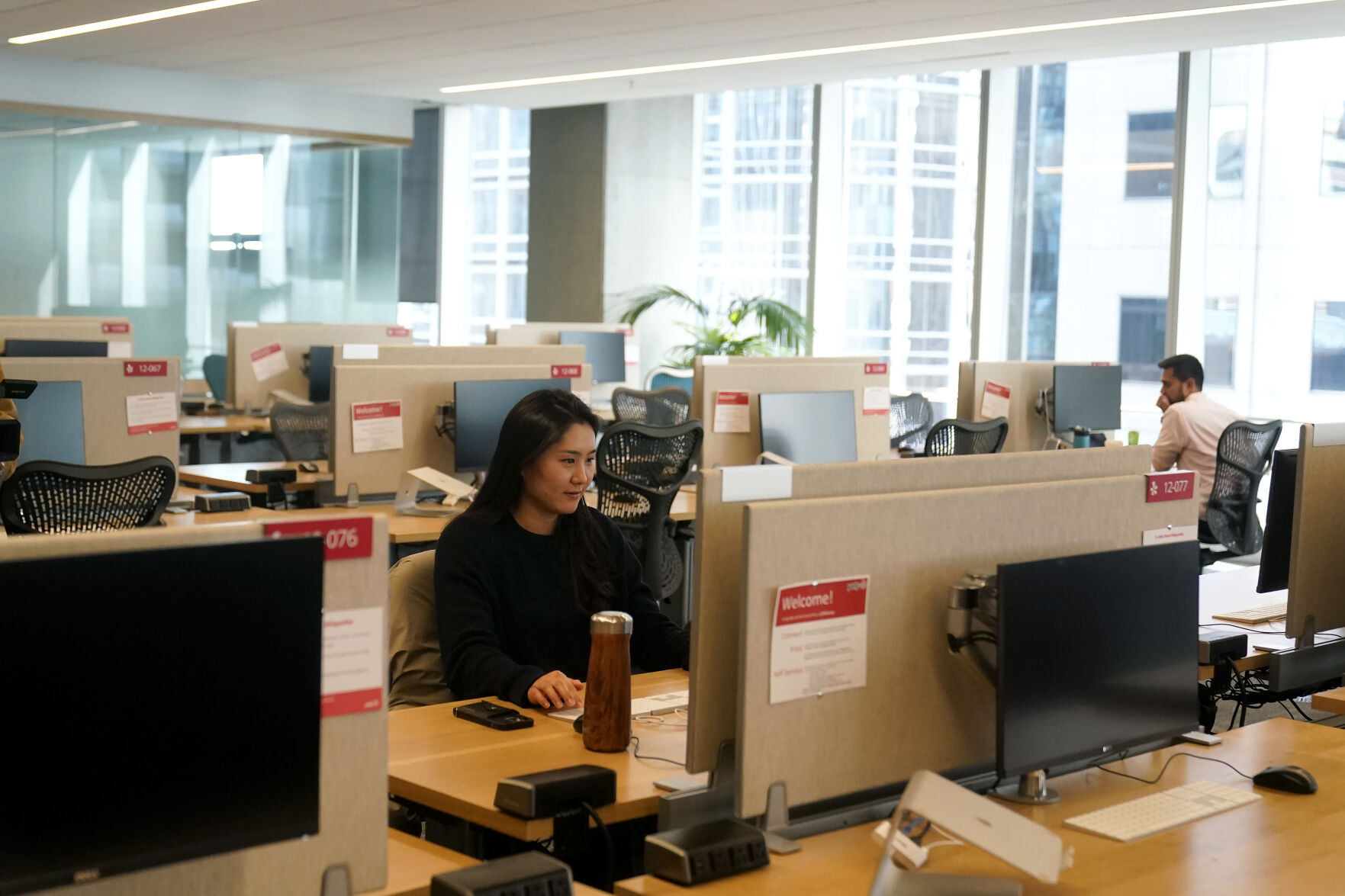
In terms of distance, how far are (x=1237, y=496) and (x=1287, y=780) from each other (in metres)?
4.25

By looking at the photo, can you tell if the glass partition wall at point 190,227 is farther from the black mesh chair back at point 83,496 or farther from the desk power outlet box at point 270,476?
the black mesh chair back at point 83,496

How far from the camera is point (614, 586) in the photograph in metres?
2.77

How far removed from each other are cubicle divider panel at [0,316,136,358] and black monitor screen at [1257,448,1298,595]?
4803 mm

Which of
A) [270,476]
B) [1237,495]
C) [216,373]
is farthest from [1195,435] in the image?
[216,373]

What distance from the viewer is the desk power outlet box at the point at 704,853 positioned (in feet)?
5.60

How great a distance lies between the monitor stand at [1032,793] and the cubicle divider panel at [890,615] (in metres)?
0.07

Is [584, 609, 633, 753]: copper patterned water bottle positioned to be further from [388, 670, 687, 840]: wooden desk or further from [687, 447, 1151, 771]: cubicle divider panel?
[687, 447, 1151, 771]: cubicle divider panel

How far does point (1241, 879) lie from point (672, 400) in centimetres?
587

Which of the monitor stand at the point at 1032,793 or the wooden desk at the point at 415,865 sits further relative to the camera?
the monitor stand at the point at 1032,793

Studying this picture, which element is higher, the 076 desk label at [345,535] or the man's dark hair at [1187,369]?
the man's dark hair at [1187,369]

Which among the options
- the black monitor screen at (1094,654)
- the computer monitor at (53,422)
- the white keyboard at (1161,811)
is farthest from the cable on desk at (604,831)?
the computer monitor at (53,422)

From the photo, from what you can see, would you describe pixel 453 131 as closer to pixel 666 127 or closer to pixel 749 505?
pixel 666 127

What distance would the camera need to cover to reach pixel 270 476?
5137 mm

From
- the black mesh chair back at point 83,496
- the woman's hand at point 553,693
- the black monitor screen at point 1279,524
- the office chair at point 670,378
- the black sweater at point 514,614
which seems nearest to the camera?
the woman's hand at point 553,693
